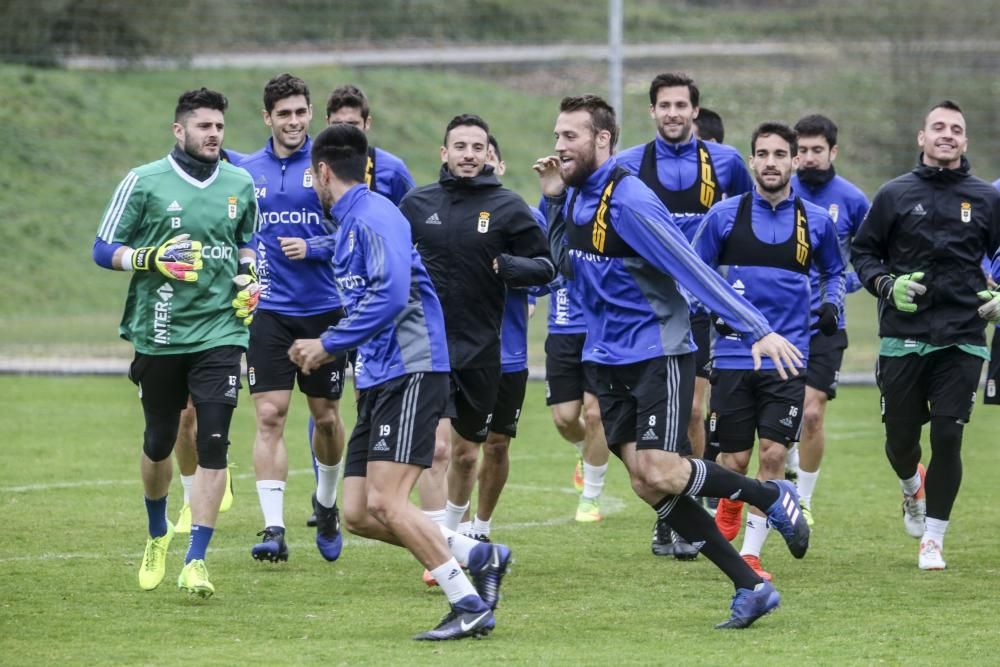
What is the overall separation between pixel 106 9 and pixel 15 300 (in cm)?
638

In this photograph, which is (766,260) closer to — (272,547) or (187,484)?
(272,547)

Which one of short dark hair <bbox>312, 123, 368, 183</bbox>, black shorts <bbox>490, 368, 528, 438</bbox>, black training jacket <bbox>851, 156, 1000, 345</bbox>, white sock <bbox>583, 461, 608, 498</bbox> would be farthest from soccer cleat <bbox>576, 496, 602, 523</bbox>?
short dark hair <bbox>312, 123, 368, 183</bbox>

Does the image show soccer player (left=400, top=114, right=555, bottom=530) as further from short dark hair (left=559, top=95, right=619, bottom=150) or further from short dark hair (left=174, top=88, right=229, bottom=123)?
short dark hair (left=174, top=88, right=229, bottom=123)

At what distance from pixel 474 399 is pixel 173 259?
5.94 feet

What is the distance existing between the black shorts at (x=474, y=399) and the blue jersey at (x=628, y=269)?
105cm

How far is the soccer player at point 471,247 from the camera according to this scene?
872 cm

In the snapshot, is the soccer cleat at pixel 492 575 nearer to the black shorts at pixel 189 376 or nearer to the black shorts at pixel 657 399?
the black shorts at pixel 657 399

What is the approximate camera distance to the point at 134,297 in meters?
8.41

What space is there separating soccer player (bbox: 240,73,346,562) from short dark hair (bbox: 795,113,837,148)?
332 cm

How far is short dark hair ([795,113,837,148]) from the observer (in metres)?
10.8

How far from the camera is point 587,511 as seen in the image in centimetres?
1095

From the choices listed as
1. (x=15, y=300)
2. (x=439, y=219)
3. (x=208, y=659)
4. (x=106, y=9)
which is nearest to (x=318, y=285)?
(x=439, y=219)

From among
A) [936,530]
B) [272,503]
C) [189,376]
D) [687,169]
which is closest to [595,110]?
[189,376]

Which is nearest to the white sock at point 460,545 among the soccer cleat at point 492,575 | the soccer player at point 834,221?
the soccer cleat at point 492,575
